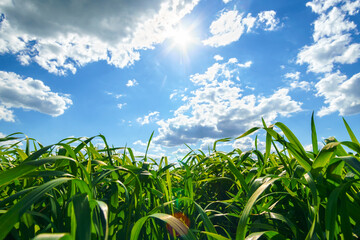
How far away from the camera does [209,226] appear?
670 mm

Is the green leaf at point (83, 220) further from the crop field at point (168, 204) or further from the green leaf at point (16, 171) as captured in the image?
the green leaf at point (16, 171)

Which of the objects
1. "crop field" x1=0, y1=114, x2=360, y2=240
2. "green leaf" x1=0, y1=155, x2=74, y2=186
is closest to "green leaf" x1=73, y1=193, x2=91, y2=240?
"crop field" x1=0, y1=114, x2=360, y2=240

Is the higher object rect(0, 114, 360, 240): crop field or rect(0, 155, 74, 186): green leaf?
rect(0, 155, 74, 186): green leaf

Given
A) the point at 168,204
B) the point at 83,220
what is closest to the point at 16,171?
the point at 83,220

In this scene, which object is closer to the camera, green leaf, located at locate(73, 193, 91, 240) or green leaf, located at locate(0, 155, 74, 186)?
green leaf, located at locate(73, 193, 91, 240)

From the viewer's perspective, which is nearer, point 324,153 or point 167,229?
point 324,153

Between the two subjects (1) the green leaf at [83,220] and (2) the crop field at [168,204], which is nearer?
(1) the green leaf at [83,220]

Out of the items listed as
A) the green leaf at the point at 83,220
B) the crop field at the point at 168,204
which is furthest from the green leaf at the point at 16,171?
the green leaf at the point at 83,220

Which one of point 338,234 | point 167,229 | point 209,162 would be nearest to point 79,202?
point 167,229

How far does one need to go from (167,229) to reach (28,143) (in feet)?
3.56

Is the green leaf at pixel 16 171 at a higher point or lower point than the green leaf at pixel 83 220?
higher

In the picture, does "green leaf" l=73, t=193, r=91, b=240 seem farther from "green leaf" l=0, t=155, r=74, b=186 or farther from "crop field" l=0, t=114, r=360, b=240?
"green leaf" l=0, t=155, r=74, b=186

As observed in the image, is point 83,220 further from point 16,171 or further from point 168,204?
point 168,204

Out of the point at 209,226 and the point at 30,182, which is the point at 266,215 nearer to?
the point at 209,226
